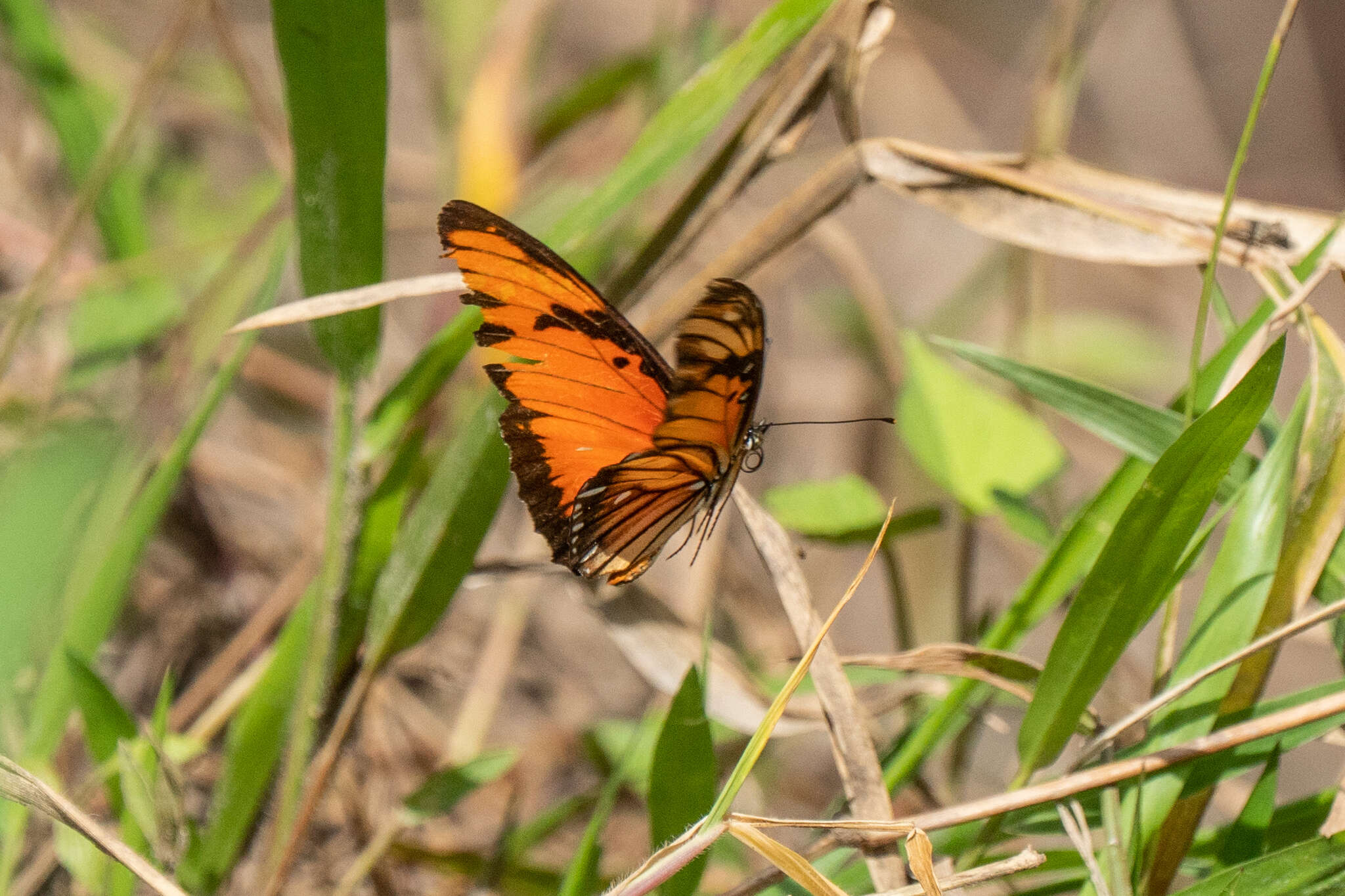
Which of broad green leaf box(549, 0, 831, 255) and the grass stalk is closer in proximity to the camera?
the grass stalk

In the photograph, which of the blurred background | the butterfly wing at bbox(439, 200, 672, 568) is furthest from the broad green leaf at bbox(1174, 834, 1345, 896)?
the butterfly wing at bbox(439, 200, 672, 568)

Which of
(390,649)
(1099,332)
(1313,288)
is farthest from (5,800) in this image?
(1099,332)

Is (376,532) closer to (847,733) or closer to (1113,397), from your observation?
(847,733)

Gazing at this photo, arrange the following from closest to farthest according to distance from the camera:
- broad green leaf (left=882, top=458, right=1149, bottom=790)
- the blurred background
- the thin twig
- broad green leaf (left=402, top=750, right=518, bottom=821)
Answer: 1. the thin twig
2. broad green leaf (left=882, top=458, right=1149, bottom=790)
3. broad green leaf (left=402, top=750, right=518, bottom=821)
4. the blurred background

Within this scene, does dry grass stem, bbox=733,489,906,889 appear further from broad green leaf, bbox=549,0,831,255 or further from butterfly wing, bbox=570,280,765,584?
broad green leaf, bbox=549,0,831,255

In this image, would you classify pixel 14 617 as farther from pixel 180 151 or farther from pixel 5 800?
pixel 180 151

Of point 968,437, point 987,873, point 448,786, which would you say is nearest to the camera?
point 987,873

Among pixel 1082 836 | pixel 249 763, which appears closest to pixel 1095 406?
pixel 1082 836
